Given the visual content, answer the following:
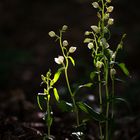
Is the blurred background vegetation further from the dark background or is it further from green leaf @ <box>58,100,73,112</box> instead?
green leaf @ <box>58,100,73,112</box>

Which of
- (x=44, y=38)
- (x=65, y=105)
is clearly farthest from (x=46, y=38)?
(x=65, y=105)

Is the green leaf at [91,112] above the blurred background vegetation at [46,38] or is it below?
below

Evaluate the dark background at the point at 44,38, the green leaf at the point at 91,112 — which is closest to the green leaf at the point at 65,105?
the green leaf at the point at 91,112

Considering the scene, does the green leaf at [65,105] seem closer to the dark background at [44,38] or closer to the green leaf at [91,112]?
the green leaf at [91,112]

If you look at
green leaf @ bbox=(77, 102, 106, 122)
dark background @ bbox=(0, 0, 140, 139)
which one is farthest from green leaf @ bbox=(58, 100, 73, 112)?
dark background @ bbox=(0, 0, 140, 139)

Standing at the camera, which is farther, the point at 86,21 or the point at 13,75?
the point at 86,21

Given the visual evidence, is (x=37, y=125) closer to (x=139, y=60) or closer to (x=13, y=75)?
(x=13, y=75)

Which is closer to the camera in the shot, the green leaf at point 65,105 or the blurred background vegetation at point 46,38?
the green leaf at point 65,105

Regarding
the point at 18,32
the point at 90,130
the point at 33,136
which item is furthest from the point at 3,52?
the point at 33,136
